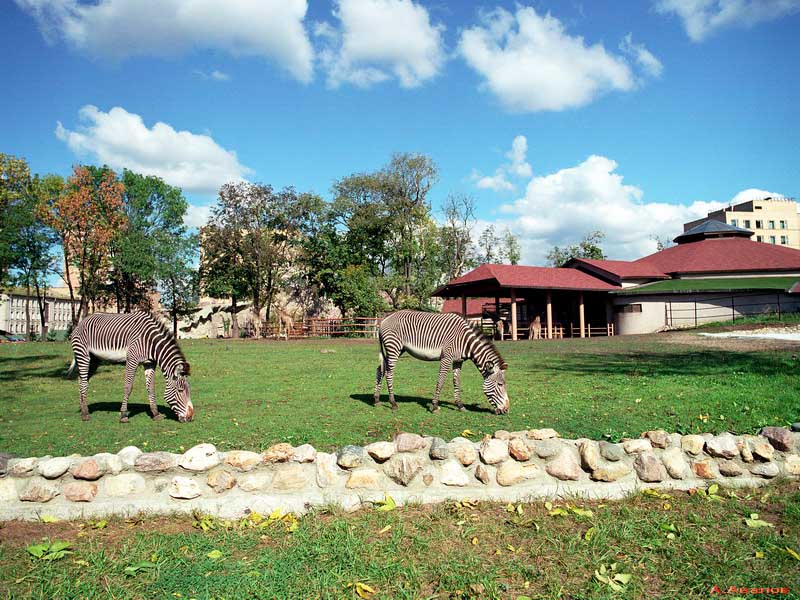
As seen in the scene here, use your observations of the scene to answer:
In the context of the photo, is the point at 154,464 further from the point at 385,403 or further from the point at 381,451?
the point at 385,403

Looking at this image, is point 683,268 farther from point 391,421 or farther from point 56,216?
point 56,216

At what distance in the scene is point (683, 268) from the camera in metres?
44.1

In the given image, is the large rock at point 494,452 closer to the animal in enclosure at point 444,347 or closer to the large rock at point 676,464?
the large rock at point 676,464

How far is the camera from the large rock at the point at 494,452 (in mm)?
5637

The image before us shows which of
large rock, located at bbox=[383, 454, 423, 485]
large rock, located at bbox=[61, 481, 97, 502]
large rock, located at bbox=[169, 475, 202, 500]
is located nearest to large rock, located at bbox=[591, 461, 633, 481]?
large rock, located at bbox=[383, 454, 423, 485]

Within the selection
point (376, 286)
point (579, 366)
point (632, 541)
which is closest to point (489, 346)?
point (632, 541)

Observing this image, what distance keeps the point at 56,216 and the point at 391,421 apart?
1621 inches

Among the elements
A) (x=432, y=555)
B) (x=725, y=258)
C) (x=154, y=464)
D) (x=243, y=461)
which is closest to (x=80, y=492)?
(x=154, y=464)

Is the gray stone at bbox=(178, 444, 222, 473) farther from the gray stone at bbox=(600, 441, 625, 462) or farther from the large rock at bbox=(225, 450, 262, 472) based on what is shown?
the gray stone at bbox=(600, 441, 625, 462)

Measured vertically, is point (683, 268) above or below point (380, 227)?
below

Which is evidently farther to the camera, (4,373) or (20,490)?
(4,373)

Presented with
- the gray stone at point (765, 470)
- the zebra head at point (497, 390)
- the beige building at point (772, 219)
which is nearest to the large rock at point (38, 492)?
the zebra head at point (497, 390)

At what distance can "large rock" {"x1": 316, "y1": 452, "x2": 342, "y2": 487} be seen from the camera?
5.42 meters

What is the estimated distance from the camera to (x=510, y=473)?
5598 millimetres
